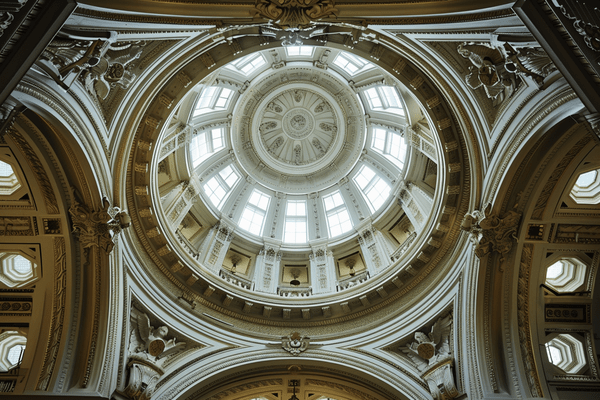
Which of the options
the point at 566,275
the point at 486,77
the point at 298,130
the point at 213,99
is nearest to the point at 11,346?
the point at 213,99

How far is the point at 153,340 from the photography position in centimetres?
1550

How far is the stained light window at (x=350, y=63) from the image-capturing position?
2428 cm

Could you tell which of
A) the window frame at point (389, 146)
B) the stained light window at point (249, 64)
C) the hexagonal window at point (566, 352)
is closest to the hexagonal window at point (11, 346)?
the stained light window at point (249, 64)

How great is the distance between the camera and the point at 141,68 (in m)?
12.4

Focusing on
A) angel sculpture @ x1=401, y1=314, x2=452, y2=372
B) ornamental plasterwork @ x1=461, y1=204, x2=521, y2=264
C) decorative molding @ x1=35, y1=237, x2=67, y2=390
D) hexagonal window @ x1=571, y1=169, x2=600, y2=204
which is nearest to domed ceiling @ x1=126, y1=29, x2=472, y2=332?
angel sculpture @ x1=401, y1=314, x2=452, y2=372

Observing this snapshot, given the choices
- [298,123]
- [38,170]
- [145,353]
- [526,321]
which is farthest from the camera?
[298,123]

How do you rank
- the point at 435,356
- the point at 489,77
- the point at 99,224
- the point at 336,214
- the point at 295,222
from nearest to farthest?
1. the point at 489,77
2. the point at 99,224
3. the point at 435,356
4. the point at 336,214
5. the point at 295,222

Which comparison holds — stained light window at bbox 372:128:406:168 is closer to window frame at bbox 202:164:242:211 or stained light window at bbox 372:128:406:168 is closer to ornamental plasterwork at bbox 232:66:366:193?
ornamental plasterwork at bbox 232:66:366:193

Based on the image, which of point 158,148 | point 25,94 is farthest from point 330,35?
point 25,94

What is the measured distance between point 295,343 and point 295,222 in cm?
1041

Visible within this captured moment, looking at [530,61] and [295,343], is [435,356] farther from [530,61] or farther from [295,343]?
[530,61]

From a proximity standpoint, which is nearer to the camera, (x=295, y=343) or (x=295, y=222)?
(x=295, y=343)

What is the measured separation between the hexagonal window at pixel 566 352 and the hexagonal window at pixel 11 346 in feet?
59.8

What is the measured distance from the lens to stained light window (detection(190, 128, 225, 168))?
77.6 ft
